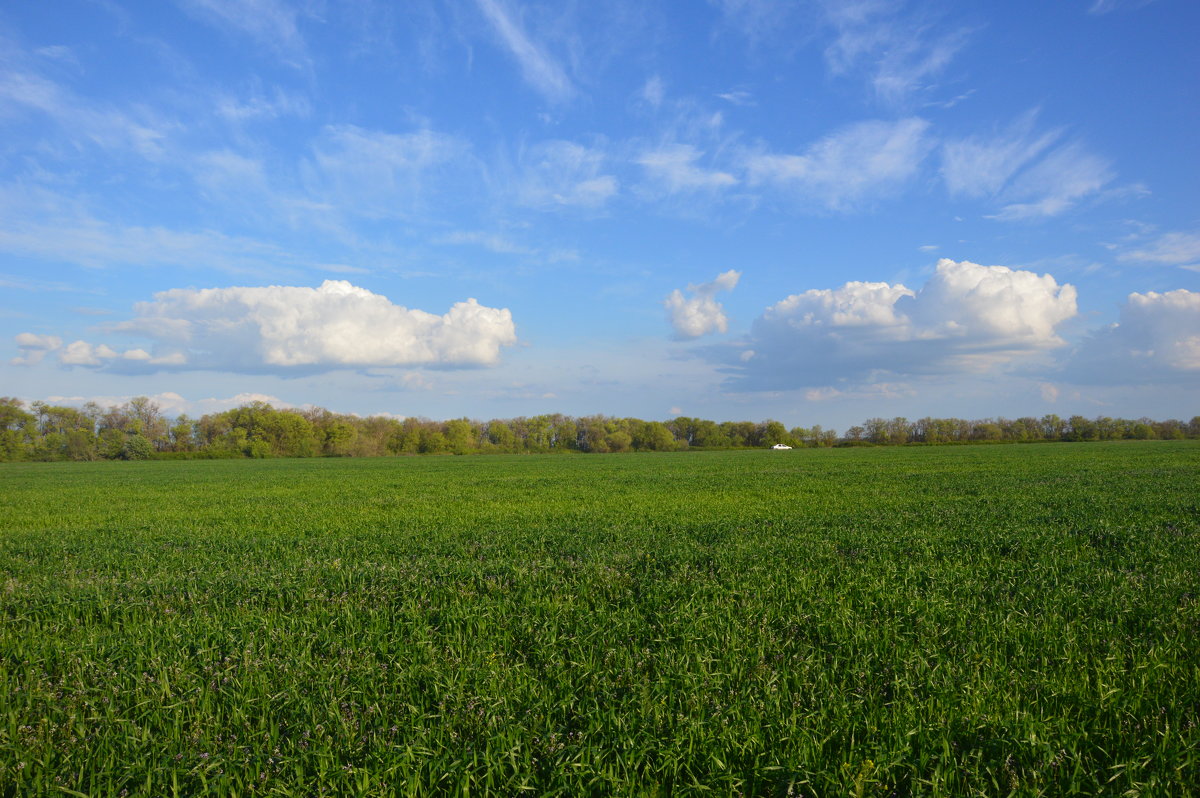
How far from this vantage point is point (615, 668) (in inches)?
192

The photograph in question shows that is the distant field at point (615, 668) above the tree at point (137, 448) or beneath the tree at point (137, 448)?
above

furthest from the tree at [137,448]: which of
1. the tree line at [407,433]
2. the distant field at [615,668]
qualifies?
the distant field at [615,668]

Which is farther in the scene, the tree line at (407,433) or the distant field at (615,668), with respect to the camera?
the tree line at (407,433)

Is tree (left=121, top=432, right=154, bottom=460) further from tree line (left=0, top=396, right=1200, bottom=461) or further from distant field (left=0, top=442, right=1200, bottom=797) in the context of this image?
distant field (left=0, top=442, right=1200, bottom=797)

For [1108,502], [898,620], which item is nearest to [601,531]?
[898,620]

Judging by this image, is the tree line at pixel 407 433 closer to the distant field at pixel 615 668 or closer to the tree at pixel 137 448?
the tree at pixel 137 448

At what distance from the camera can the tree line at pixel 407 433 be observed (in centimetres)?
10731

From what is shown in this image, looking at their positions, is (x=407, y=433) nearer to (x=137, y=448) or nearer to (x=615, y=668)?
(x=137, y=448)

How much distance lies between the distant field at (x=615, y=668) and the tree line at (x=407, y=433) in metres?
118

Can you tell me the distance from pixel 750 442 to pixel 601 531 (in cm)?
13906

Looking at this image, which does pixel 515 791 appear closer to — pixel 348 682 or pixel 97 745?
pixel 348 682

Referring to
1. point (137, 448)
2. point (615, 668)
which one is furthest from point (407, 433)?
point (615, 668)

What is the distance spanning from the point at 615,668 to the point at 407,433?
434 ft

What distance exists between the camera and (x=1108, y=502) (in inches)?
627
